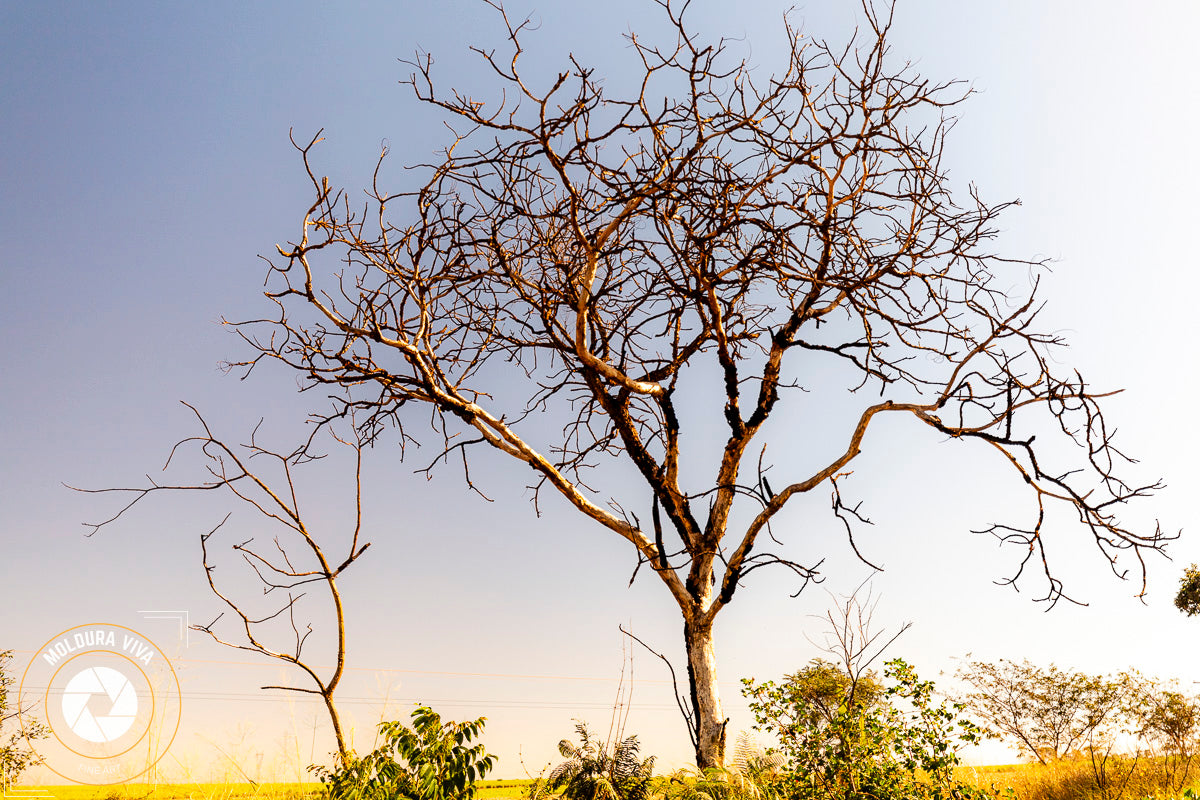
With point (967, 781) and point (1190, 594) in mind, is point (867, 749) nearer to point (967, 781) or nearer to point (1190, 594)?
point (967, 781)

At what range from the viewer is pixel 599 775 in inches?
181

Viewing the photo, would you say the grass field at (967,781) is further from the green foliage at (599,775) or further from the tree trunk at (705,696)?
the tree trunk at (705,696)

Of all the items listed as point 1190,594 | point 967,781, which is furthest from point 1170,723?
point 967,781

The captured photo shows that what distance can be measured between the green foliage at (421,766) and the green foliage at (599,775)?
2.88ft

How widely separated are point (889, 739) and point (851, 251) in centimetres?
294

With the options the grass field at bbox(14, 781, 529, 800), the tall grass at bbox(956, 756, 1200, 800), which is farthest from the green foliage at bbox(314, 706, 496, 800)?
the tall grass at bbox(956, 756, 1200, 800)

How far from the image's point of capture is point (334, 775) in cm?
391

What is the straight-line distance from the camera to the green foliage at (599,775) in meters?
4.47

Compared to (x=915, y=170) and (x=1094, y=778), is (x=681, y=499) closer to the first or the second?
(x=915, y=170)

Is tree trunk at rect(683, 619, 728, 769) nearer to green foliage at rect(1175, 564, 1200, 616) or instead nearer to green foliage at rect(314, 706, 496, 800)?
green foliage at rect(314, 706, 496, 800)

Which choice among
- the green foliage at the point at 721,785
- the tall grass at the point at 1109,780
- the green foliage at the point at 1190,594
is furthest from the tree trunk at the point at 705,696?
the green foliage at the point at 1190,594

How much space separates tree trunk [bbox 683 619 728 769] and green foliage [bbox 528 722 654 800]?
42 centimetres

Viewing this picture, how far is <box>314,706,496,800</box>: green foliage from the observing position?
3.67 metres

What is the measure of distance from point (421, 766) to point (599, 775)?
51.6 inches
